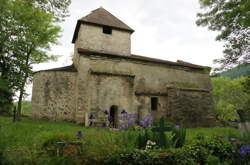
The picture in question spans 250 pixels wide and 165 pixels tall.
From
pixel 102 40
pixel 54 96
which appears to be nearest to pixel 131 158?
pixel 54 96

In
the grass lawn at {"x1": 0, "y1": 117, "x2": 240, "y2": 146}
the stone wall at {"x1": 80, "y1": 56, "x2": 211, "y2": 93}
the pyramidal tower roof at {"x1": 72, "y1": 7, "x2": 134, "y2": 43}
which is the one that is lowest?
the grass lawn at {"x1": 0, "y1": 117, "x2": 240, "y2": 146}

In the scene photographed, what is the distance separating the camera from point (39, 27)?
15484 millimetres

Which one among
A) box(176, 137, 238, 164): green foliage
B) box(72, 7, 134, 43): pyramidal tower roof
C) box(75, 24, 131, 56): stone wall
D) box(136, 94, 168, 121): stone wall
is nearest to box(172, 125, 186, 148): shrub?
box(176, 137, 238, 164): green foliage

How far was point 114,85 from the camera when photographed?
1154 centimetres

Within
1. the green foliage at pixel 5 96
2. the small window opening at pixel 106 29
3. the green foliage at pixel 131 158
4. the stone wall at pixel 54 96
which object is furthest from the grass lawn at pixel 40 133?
the small window opening at pixel 106 29

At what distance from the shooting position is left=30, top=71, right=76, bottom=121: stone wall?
1220 centimetres

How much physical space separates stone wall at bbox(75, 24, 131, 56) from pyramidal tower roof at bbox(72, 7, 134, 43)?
0.39 m

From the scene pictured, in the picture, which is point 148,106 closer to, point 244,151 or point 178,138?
point 178,138

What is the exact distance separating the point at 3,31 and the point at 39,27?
→ 3394mm

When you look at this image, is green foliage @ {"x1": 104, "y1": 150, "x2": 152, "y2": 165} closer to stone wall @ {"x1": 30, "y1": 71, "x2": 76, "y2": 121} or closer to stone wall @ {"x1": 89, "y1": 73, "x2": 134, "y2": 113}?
stone wall @ {"x1": 89, "y1": 73, "x2": 134, "y2": 113}

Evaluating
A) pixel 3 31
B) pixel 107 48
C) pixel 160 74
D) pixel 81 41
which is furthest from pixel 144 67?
pixel 3 31

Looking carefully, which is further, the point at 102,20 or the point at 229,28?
the point at 102,20

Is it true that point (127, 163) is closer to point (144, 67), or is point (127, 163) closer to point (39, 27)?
point (144, 67)

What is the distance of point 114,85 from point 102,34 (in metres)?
6.42
